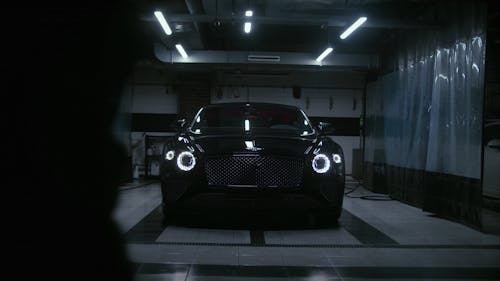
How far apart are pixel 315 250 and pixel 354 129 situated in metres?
8.63

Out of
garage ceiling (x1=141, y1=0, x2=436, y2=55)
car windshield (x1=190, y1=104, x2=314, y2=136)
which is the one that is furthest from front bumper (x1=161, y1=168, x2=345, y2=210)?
garage ceiling (x1=141, y1=0, x2=436, y2=55)

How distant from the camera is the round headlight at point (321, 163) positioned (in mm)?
4324

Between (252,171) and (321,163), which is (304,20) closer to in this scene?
(321,163)

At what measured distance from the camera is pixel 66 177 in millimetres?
1079

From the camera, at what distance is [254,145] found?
14.1 ft

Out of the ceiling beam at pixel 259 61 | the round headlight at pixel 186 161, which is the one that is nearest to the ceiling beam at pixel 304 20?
the round headlight at pixel 186 161

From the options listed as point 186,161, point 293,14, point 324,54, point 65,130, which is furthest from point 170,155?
point 324,54

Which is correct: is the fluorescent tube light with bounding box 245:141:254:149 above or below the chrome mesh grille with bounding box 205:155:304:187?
above

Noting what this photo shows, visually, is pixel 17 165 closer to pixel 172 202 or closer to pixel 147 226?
pixel 172 202

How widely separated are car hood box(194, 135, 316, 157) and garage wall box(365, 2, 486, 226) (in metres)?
1.81

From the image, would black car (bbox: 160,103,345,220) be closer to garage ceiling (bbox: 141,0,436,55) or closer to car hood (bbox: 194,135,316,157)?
car hood (bbox: 194,135,316,157)

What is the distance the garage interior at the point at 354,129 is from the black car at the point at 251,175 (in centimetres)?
31

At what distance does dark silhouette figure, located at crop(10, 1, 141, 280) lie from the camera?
1010 millimetres

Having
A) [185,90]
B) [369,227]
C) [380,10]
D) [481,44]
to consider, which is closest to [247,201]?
[369,227]
